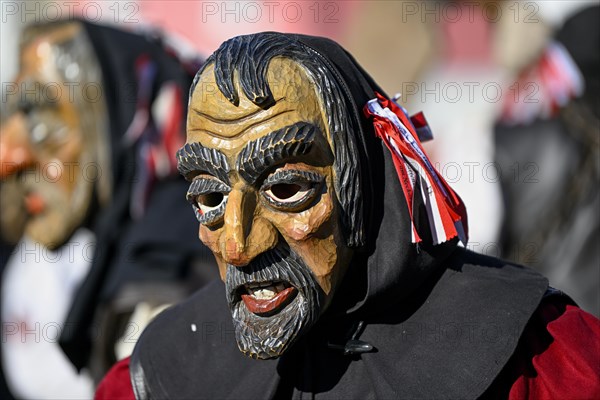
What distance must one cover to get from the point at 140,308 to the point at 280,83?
1.97m

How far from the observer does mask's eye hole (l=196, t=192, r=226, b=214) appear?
257 centimetres

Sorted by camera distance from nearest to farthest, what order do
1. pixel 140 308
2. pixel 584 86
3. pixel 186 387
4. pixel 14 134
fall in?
pixel 186 387 < pixel 140 308 < pixel 14 134 < pixel 584 86

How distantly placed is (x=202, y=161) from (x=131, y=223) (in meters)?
2.46

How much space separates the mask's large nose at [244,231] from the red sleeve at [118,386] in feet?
2.19

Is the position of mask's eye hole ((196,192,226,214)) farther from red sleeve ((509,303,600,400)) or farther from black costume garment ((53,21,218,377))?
black costume garment ((53,21,218,377))

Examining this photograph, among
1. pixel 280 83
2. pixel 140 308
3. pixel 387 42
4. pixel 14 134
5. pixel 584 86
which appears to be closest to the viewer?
pixel 280 83

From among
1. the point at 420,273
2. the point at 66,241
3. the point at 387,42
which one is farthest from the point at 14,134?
the point at 387,42

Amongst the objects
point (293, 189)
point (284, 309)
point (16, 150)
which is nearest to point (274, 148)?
point (293, 189)

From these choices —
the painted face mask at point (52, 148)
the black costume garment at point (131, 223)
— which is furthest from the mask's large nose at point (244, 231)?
the painted face mask at point (52, 148)

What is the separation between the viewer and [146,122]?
200 inches

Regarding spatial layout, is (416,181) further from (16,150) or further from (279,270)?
(16,150)

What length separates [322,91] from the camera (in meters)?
2.52

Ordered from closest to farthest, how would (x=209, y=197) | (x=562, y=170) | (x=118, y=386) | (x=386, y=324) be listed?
(x=209, y=197), (x=386, y=324), (x=118, y=386), (x=562, y=170)

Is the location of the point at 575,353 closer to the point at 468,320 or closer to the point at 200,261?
the point at 468,320
